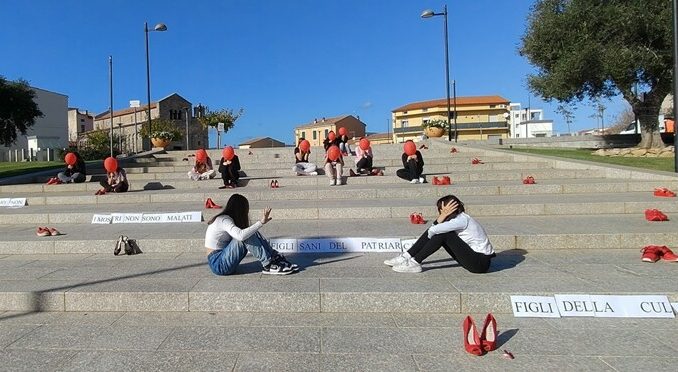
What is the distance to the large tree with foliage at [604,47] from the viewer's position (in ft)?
51.3

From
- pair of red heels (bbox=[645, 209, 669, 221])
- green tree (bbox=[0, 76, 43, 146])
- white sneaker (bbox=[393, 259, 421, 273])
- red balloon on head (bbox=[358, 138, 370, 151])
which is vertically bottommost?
white sneaker (bbox=[393, 259, 421, 273])

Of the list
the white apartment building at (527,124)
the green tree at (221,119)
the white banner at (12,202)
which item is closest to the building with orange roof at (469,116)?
the white apartment building at (527,124)

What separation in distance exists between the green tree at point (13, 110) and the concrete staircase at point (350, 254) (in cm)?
984

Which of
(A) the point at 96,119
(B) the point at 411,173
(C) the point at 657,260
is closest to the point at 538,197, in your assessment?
(B) the point at 411,173

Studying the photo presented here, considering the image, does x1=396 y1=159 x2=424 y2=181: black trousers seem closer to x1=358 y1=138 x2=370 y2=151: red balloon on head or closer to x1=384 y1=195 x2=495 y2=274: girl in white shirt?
x1=358 y1=138 x2=370 y2=151: red balloon on head

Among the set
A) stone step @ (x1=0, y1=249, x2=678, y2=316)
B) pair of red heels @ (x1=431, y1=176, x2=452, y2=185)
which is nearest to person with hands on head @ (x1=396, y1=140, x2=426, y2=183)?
pair of red heels @ (x1=431, y1=176, x2=452, y2=185)

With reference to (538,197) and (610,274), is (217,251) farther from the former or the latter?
(538,197)

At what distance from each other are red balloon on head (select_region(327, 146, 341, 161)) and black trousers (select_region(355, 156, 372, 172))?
1.46 m

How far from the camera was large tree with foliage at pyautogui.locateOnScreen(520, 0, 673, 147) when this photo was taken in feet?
51.3

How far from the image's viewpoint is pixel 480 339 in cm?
353

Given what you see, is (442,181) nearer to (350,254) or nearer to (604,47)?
(350,254)

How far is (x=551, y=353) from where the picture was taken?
11.4ft

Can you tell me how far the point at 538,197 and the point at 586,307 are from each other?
228 inches

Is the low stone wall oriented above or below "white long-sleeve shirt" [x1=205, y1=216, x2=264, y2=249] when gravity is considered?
above
